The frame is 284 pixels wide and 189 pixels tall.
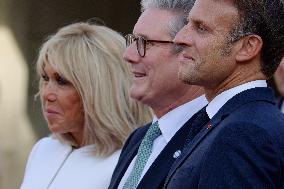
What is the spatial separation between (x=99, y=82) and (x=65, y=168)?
1.51 ft

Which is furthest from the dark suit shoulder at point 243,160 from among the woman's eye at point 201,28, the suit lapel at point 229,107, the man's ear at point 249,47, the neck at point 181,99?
the neck at point 181,99

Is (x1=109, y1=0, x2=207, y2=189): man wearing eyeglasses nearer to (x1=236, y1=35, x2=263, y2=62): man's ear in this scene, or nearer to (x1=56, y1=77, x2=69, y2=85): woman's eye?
(x1=56, y1=77, x2=69, y2=85): woman's eye

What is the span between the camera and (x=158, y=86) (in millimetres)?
3428

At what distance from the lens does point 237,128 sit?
2322 millimetres

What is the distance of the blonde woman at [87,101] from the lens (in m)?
3.99

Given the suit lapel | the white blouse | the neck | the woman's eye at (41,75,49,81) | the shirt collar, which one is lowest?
the white blouse

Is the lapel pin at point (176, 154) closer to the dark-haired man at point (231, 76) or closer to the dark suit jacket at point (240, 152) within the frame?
the dark-haired man at point (231, 76)

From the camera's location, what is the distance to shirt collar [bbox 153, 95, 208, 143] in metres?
3.36

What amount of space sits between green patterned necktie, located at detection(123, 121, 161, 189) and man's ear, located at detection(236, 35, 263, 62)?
919 mm

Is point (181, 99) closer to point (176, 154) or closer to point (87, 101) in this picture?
point (176, 154)

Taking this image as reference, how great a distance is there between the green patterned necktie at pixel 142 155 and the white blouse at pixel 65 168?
51cm

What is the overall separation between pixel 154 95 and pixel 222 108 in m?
0.93

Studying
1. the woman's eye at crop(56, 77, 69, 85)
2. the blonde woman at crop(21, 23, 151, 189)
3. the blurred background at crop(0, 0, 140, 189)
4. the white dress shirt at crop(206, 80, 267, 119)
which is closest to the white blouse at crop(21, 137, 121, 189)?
the blonde woman at crop(21, 23, 151, 189)

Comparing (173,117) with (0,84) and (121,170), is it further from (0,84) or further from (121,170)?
(0,84)
